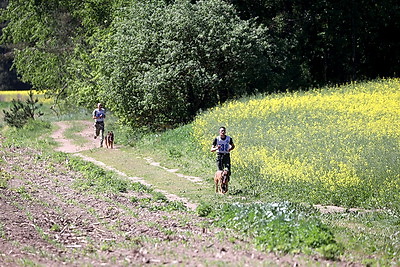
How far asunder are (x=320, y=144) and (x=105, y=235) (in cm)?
932

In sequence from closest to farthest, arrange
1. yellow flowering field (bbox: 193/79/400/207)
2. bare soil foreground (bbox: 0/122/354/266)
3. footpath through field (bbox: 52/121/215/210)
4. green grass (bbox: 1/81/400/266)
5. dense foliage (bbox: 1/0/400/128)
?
bare soil foreground (bbox: 0/122/354/266)
green grass (bbox: 1/81/400/266)
yellow flowering field (bbox: 193/79/400/207)
footpath through field (bbox: 52/121/215/210)
dense foliage (bbox: 1/0/400/128)

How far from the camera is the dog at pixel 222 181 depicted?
16.7m

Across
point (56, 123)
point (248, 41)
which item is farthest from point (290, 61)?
point (56, 123)

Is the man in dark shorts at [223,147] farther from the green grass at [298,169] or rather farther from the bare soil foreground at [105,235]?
the bare soil foreground at [105,235]

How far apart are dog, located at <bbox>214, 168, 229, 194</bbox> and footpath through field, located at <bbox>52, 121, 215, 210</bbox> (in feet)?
0.83

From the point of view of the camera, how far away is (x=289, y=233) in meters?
10.1

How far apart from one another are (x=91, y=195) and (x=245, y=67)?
19.0 meters

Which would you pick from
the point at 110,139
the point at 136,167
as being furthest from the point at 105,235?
the point at 110,139

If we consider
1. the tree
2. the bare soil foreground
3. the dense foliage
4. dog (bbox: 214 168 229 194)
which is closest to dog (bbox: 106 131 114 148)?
the tree

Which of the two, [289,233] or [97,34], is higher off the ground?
[97,34]

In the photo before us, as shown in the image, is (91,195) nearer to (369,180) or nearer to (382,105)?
(369,180)

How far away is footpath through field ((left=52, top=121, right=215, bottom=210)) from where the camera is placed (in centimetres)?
1741

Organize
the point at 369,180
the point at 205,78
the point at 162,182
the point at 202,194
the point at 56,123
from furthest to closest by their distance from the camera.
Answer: the point at 56,123, the point at 205,78, the point at 162,182, the point at 202,194, the point at 369,180

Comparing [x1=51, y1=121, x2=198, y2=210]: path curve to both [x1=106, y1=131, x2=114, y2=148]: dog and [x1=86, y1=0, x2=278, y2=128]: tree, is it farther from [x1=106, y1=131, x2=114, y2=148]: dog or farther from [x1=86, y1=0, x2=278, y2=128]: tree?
[x1=86, y1=0, x2=278, y2=128]: tree
